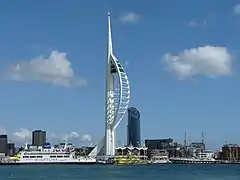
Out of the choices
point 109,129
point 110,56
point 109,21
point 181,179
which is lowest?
point 181,179

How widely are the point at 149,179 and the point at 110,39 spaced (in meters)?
90.7

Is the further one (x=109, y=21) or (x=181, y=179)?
(x=109, y=21)

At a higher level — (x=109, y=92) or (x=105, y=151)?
(x=109, y=92)

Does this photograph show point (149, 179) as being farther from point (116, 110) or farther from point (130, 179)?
point (116, 110)

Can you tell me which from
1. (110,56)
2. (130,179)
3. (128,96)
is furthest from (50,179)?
(110,56)

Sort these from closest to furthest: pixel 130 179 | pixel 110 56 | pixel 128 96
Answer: pixel 130 179 < pixel 128 96 < pixel 110 56

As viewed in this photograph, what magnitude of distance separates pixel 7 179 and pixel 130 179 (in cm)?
2230

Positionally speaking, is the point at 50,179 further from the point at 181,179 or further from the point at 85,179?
the point at 181,179

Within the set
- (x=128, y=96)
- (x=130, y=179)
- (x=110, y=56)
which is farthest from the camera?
(x=110, y=56)

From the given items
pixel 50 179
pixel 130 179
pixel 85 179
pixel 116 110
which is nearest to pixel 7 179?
pixel 50 179

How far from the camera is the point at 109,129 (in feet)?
561

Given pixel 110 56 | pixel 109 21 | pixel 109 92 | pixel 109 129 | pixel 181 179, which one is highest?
pixel 109 21

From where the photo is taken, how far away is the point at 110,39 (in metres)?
179

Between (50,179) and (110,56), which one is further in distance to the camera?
(110,56)
